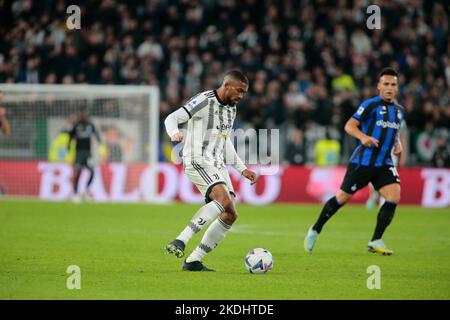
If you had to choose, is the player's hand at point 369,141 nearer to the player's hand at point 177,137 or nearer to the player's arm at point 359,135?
the player's arm at point 359,135

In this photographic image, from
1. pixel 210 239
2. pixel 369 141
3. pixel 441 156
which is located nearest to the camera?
pixel 210 239

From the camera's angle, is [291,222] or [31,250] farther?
[291,222]

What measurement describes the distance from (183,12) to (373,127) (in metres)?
15.2

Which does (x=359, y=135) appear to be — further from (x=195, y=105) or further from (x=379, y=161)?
(x=195, y=105)

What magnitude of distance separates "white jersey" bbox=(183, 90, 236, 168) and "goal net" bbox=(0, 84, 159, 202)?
11340 millimetres

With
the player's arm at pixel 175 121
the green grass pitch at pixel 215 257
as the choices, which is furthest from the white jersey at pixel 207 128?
the green grass pitch at pixel 215 257

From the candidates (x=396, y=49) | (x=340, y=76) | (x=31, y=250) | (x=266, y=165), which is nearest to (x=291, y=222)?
(x=266, y=165)

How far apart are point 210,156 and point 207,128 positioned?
1.01ft

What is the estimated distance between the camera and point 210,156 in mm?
9156

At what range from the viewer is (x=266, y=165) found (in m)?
20.6

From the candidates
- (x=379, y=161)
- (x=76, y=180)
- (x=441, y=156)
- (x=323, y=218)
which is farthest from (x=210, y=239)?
(x=441, y=156)

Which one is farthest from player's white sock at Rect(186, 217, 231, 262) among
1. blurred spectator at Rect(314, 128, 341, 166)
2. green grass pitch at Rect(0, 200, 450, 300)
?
blurred spectator at Rect(314, 128, 341, 166)
